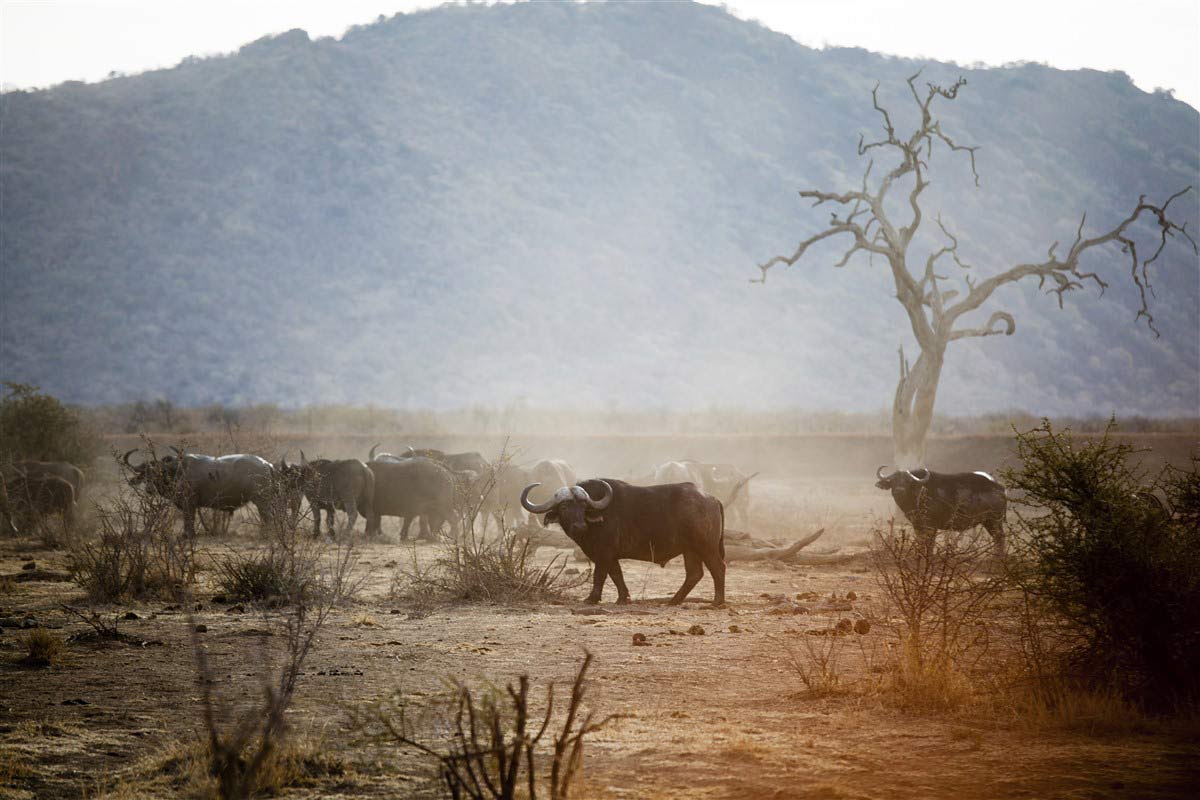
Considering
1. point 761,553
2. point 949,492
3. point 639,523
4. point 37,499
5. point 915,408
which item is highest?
point 915,408

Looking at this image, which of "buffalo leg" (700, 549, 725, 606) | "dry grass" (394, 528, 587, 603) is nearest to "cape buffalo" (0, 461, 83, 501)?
"dry grass" (394, 528, 587, 603)

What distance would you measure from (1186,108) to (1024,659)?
143 m

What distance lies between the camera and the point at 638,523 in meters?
12.2

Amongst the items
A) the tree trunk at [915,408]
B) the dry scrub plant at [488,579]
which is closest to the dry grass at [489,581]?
the dry scrub plant at [488,579]

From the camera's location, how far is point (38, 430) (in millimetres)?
23984

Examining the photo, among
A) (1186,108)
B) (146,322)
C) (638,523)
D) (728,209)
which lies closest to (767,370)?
(728,209)

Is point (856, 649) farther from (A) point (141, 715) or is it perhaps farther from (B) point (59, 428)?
(B) point (59, 428)

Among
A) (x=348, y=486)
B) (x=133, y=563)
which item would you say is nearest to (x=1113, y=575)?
(x=133, y=563)

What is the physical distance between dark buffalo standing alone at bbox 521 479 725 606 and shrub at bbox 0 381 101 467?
16003mm

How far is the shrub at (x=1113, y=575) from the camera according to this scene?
23.6 ft

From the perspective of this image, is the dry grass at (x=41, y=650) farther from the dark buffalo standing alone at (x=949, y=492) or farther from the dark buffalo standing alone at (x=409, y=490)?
the dark buffalo standing alone at (x=409, y=490)

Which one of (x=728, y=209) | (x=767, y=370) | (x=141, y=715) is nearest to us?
(x=141, y=715)

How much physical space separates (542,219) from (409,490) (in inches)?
4335

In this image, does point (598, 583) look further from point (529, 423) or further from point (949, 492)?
point (529, 423)
